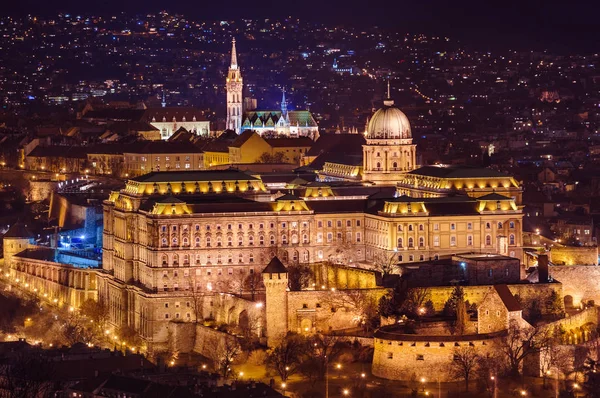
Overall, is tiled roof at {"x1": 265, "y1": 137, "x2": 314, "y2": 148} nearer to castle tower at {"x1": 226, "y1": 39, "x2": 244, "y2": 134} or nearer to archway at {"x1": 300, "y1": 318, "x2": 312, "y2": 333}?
castle tower at {"x1": 226, "y1": 39, "x2": 244, "y2": 134}

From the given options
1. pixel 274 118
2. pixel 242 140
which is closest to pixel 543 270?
pixel 242 140

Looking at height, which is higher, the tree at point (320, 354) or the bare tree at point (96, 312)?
the bare tree at point (96, 312)

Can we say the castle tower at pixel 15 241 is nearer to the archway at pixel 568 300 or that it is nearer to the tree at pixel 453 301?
the tree at pixel 453 301

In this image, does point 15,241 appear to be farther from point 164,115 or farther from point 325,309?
point 164,115

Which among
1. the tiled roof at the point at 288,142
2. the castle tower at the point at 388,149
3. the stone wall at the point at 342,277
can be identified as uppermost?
the tiled roof at the point at 288,142

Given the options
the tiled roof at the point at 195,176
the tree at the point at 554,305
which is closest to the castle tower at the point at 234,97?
the tiled roof at the point at 195,176

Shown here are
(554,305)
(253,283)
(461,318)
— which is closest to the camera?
(461,318)
